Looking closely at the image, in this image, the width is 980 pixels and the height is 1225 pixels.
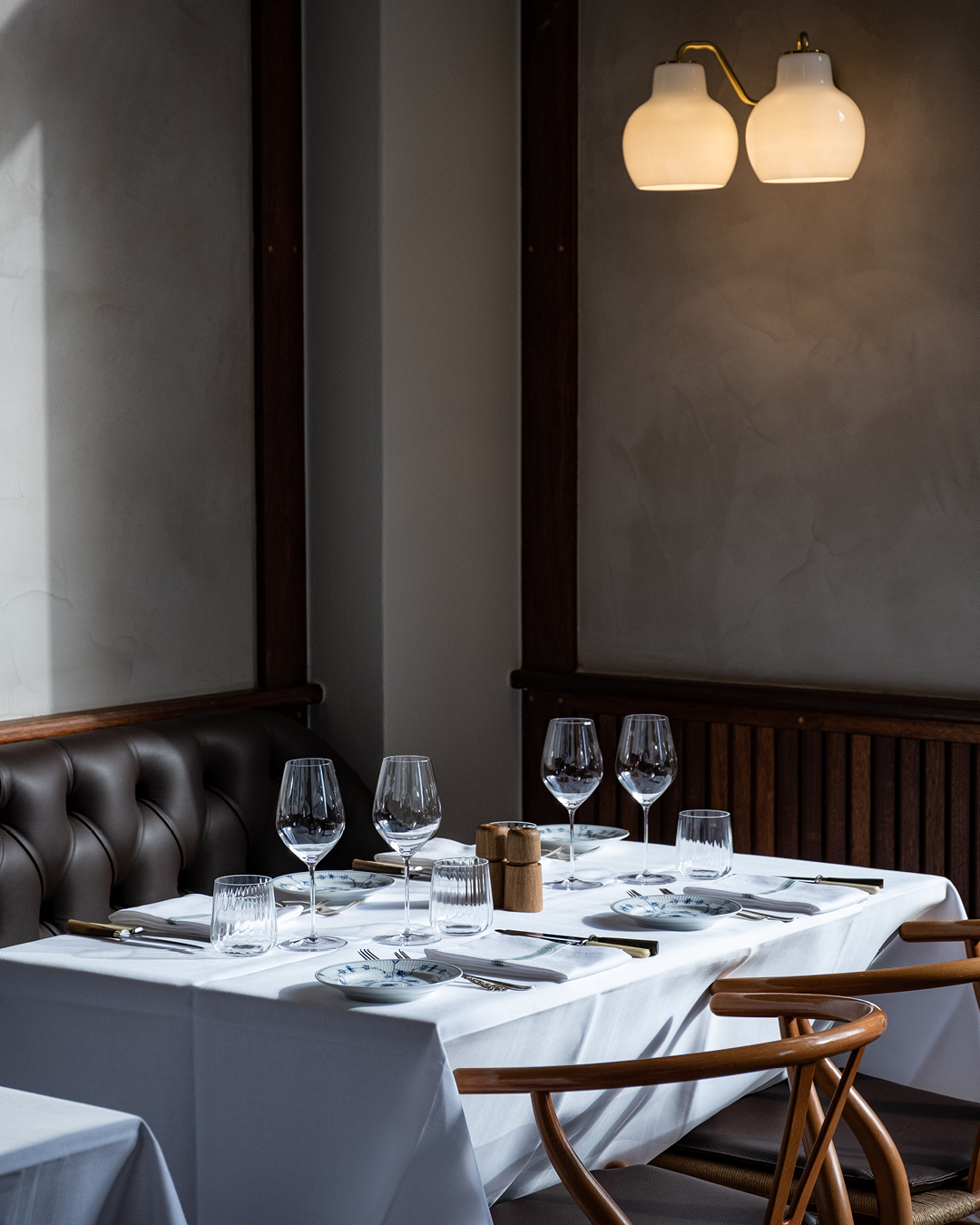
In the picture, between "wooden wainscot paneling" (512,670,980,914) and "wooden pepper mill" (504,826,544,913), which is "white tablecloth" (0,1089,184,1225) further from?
"wooden wainscot paneling" (512,670,980,914)

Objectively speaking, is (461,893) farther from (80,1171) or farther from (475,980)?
(80,1171)

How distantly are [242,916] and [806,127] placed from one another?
6.02ft

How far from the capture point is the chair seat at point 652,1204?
1694 mm

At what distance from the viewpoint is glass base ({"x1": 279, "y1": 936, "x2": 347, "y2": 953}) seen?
1854mm

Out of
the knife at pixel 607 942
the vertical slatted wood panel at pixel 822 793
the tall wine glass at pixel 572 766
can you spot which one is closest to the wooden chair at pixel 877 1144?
the knife at pixel 607 942

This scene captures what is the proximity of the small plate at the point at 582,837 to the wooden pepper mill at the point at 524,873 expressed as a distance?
1.14 ft

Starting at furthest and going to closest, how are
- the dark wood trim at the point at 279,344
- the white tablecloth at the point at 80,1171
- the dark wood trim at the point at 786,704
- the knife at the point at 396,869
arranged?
the dark wood trim at the point at 279,344
the dark wood trim at the point at 786,704
the knife at the point at 396,869
the white tablecloth at the point at 80,1171

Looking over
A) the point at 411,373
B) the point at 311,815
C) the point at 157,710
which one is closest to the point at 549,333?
the point at 411,373

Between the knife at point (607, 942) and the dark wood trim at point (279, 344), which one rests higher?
the dark wood trim at point (279, 344)

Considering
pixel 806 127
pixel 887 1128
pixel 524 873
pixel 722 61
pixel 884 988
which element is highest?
pixel 722 61

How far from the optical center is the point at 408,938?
189 cm

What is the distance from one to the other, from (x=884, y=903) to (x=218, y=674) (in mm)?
1581

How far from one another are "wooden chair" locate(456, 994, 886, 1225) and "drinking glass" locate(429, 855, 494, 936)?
268 millimetres

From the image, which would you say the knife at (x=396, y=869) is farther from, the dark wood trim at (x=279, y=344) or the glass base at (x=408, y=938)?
the dark wood trim at (x=279, y=344)
